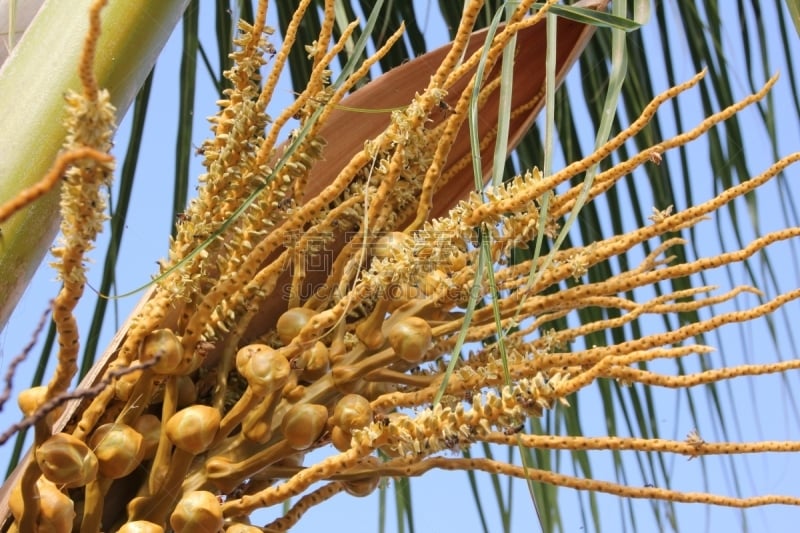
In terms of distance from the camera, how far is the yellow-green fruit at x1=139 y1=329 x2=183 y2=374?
0.48 metres

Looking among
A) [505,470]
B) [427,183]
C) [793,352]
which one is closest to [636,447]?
[505,470]

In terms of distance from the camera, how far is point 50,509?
45 cm

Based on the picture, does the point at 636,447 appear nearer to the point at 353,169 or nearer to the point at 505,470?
the point at 505,470

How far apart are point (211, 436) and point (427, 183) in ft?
0.56

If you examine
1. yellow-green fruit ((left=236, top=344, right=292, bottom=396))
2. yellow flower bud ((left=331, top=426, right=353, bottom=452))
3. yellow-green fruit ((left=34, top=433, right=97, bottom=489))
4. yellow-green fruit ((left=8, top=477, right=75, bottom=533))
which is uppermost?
yellow-green fruit ((left=236, top=344, right=292, bottom=396))

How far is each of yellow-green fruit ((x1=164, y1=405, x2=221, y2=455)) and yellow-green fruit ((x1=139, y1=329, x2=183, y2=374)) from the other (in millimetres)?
25

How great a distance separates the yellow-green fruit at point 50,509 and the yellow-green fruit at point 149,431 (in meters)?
0.05

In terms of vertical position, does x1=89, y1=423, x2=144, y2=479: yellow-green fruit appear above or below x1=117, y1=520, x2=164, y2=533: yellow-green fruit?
above

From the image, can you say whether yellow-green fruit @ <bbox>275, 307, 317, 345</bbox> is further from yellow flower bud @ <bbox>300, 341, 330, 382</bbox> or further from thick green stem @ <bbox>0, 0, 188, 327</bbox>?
thick green stem @ <bbox>0, 0, 188, 327</bbox>

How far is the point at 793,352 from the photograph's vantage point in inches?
40.8

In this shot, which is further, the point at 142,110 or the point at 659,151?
the point at 142,110

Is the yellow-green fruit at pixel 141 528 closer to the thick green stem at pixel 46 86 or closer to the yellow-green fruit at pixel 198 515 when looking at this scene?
the yellow-green fruit at pixel 198 515

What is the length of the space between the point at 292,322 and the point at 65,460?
14 centimetres

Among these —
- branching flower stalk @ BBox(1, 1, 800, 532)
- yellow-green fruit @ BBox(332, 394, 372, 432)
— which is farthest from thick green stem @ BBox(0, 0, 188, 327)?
yellow-green fruit @ BBox(332, 394, 372, 432)
